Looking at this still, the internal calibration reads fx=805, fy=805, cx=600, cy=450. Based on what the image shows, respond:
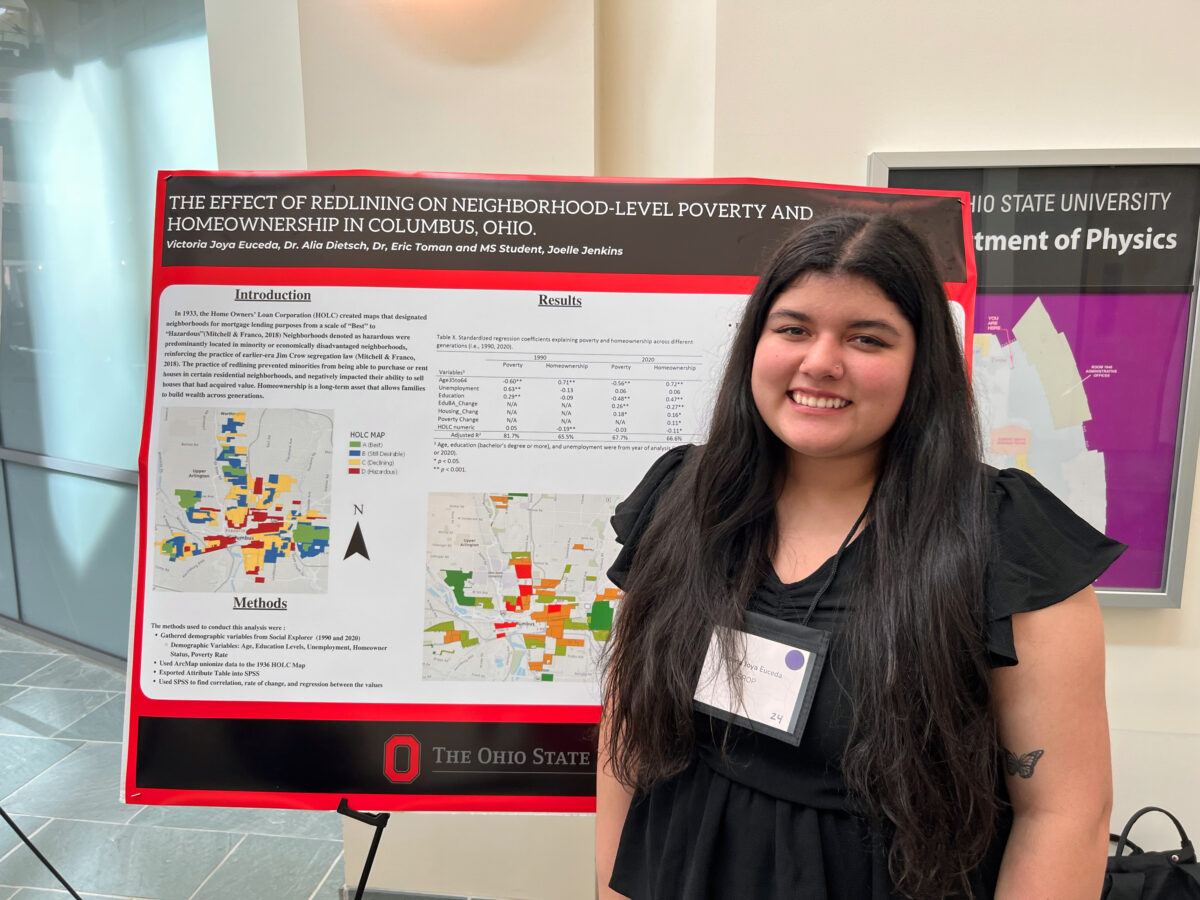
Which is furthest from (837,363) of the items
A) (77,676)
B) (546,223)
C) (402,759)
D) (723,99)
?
(77,676)

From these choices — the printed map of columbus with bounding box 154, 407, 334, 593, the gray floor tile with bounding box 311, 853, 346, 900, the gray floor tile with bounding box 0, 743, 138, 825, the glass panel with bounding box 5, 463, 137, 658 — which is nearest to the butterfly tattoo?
the printed map of columbus with bounding box 154, 407, 334, 593

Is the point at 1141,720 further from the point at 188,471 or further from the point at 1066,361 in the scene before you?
the point at 188,471

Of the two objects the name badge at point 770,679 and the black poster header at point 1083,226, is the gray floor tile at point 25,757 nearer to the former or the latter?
the name badge at point 770,679

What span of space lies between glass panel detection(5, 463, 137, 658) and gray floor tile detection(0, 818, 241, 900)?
1.32 m

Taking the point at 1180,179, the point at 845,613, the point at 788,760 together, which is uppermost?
the point at 1180,179

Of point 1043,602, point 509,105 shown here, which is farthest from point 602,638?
point 509,105

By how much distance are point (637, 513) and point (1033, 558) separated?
501 millimetres

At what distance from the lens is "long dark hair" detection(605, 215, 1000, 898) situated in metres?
0.86

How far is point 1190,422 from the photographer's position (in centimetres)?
179

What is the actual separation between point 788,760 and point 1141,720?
1.49 metres

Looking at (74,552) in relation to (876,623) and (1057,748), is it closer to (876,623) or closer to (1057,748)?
(876,623)

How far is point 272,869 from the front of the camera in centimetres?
248

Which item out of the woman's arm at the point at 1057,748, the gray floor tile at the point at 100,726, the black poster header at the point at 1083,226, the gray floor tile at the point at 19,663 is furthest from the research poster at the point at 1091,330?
the gray floor tile at the point at 19,663

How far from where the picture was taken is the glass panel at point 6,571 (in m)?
4.07
